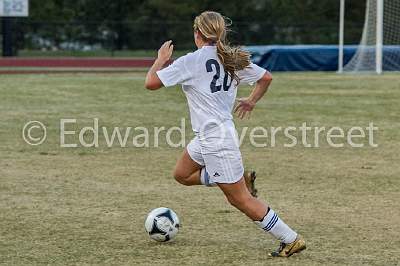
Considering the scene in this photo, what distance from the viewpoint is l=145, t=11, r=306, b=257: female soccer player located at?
6277 millimetres

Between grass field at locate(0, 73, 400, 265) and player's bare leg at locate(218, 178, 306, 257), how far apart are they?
0.43 feet

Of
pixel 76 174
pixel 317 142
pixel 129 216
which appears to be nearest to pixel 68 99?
pixel 317 142

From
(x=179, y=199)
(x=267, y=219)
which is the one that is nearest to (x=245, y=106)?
(x=267, y=219)

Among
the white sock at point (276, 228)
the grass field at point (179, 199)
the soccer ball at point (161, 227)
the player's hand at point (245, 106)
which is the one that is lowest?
the grass field at point (179, 199)

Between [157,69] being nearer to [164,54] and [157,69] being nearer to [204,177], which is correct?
[164,54]

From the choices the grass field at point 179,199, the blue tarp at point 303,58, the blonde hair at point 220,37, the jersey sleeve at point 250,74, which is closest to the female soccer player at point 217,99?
the blonde hair at point 220,37

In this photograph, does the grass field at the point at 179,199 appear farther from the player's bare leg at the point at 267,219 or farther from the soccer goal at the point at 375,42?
the soccer goal at the point at 375,42

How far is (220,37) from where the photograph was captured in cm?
629

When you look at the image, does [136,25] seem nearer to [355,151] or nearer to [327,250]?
[355,151]

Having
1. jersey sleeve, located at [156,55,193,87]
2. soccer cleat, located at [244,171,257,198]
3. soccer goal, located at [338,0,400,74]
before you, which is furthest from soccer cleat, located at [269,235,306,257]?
soccer goal, located at [338,0,400,74]

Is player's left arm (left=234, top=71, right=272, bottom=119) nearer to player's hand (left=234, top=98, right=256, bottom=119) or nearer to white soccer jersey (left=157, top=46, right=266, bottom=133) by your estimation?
player's hand (left=234, top=98, right=256, bottom=119)

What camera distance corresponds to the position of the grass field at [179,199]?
655 cm

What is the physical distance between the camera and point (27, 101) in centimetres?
1966

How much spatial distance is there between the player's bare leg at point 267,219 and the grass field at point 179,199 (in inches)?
5.1
